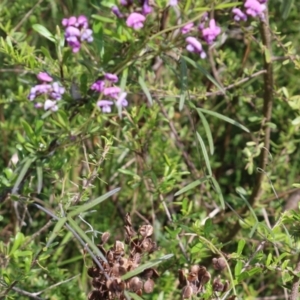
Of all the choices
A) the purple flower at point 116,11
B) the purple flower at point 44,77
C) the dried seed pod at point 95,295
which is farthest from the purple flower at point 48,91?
the dried seed pod at point 95,295

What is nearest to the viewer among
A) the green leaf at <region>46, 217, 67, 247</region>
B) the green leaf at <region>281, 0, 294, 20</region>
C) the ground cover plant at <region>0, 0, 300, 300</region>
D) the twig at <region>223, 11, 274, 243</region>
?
the green leaf at <region>46, 217, 67, 247</region>

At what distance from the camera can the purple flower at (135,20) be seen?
0.95 meters

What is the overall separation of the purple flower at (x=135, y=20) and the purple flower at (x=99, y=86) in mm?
118

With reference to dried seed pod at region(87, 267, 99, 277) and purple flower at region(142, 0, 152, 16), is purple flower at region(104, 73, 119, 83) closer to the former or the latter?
purple flower at region(142, 0, 152, 16)

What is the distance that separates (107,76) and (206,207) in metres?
0.87

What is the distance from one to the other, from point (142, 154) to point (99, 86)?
49cm

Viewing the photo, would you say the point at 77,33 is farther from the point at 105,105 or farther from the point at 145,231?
the point at 145,231

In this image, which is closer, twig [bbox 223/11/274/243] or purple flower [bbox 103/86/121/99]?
purple flower [bbox 103/86/121/99]

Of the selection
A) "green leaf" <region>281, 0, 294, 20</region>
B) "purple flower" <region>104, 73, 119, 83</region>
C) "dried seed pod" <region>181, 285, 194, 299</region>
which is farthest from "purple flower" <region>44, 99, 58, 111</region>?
"green leaf" <region>281, 0, 294, 20</region>

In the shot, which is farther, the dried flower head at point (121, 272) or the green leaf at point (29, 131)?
the green leaf at point (29, 131)

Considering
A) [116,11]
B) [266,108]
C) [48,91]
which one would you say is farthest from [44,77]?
[266,108]

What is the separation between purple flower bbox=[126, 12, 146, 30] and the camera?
3.10 ft

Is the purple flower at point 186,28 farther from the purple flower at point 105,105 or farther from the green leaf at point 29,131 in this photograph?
the green leaf at point 29,131

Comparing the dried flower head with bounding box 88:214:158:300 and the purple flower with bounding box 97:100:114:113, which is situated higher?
the purple flower with bounding box 97:100:114:113
